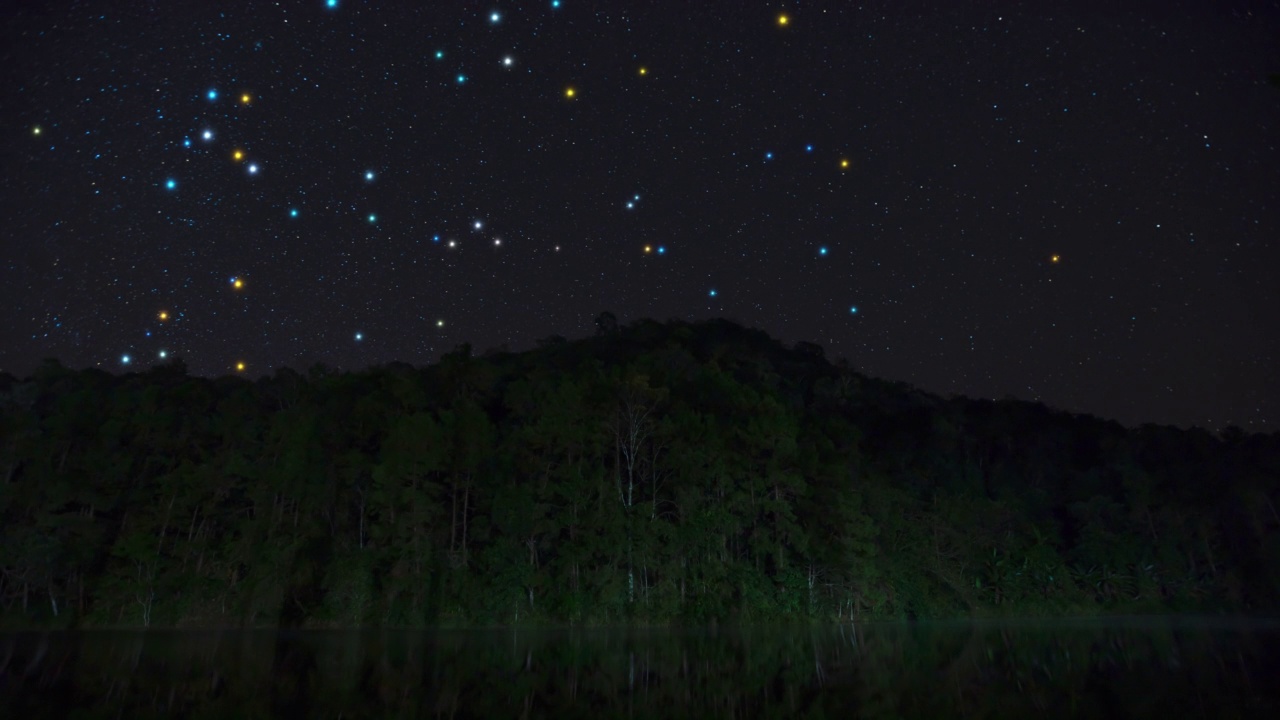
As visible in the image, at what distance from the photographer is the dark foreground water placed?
9.29 metres

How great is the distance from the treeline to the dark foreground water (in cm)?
1123

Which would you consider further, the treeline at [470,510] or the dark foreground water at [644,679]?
the treeline at [470,510]

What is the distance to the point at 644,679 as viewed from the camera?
40.5 ft

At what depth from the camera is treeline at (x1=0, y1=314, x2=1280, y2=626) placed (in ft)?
104

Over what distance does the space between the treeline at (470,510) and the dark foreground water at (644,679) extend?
11.2 meters

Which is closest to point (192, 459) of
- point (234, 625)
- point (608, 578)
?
point (234, 625)

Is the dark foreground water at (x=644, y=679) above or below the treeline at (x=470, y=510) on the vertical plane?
below

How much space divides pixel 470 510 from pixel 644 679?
23956 millimetres

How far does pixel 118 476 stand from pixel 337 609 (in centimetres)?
1216

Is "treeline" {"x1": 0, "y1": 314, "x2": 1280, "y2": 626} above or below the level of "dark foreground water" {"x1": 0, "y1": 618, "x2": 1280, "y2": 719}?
above

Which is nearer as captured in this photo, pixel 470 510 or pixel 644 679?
pixel 644 679

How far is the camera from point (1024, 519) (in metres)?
45.6

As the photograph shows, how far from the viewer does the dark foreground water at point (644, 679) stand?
929cm

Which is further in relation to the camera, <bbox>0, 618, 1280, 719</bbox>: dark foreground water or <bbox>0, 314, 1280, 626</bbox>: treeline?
<bbox>0, 314, 1280, 626</bbox>: treeline
